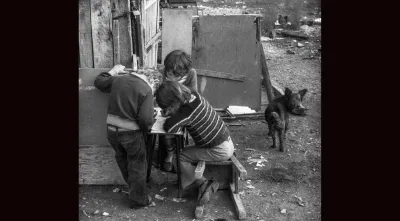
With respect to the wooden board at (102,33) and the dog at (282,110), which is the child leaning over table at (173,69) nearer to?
the wooden board at (102,33)

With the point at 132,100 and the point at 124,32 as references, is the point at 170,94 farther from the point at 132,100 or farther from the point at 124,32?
the point at 124,32

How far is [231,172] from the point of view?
6.07 meters

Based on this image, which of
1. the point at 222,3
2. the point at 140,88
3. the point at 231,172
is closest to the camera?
the point at 140,88

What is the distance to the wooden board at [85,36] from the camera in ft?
19.7

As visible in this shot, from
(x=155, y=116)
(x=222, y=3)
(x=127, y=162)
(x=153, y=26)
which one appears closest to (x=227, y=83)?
(x=153, y=26)

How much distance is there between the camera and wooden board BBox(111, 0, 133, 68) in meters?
6.18

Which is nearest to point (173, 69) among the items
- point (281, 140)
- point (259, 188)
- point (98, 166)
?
point (98, 166)

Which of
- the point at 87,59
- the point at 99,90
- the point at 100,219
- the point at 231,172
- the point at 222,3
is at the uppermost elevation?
the point at 222,3

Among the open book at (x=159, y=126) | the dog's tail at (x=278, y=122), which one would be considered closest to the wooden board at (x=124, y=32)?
the open book at (x=159, y=126)

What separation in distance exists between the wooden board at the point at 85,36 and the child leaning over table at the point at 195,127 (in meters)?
1.42

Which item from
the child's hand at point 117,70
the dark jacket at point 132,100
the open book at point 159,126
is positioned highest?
the child's hand at point 117,70

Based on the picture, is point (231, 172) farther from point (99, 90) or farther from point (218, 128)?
point (99, 90)

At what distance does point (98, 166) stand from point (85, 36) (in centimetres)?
171

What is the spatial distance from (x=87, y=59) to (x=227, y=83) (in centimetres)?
349
